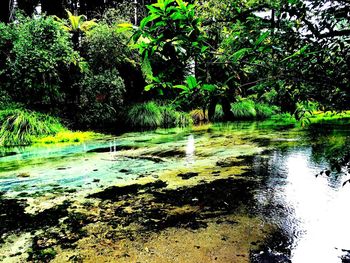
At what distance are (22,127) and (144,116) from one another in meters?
3.96

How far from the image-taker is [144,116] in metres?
10.1

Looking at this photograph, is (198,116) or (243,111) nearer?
(198,116)

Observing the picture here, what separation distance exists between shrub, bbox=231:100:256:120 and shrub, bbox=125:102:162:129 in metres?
4.05

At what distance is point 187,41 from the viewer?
1.19 m

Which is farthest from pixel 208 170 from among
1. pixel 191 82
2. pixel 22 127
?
pixel 22 127

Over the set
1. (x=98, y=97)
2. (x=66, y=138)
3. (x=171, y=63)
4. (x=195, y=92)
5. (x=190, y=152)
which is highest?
(x=98, y=97)

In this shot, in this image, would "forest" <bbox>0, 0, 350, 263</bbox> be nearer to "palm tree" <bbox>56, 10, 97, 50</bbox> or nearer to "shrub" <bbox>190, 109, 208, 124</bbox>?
"palm tree" <bbox>56, 10, 97, 50</bbox>

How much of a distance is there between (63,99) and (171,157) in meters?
5.55

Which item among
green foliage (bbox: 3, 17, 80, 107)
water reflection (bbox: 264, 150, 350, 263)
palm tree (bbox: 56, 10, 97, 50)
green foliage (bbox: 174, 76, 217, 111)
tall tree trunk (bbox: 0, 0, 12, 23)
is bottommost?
water reflection (bbox: 264, 150, 350, 263)

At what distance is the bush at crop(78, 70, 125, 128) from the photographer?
8664 mm

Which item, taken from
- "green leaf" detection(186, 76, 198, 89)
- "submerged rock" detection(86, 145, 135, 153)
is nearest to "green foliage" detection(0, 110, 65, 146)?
"submerged rock" detection(86, 145, 135, 153)

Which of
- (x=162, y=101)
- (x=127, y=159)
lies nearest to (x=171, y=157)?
(x=127, y=159)

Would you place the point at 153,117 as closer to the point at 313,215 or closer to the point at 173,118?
the point at 173,118

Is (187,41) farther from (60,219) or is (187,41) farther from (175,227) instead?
(60,219)
